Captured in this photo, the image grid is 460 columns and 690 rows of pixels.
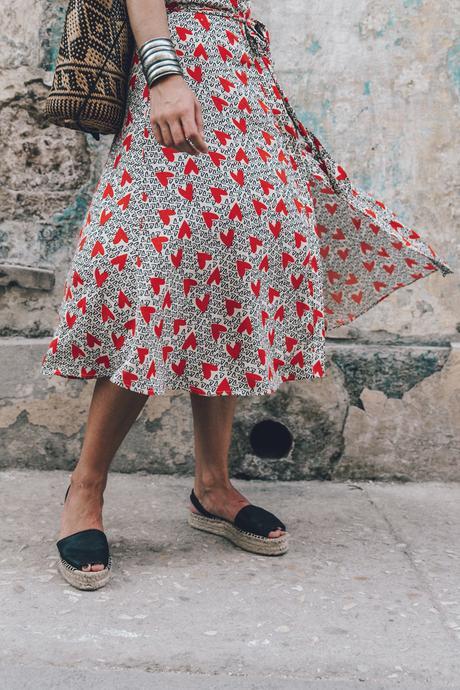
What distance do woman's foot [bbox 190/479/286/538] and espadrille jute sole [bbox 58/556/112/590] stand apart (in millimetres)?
383

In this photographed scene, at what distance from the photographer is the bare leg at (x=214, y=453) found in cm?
191

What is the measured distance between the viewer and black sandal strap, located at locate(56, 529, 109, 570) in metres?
1.66

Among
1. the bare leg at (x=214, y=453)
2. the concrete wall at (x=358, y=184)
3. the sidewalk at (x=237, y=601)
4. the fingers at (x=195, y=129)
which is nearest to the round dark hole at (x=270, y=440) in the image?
the concrete wall at (x=358, y=184)

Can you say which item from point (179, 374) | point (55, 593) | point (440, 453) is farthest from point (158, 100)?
point (440, 453)

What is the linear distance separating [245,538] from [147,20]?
114 cm

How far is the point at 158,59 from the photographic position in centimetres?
152

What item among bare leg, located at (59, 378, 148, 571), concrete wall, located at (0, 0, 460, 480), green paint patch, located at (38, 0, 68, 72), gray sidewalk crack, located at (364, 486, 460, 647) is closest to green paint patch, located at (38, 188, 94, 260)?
concrete wall, located at (0, 0, 460, 480)

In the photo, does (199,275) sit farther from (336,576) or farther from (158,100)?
(336,576)

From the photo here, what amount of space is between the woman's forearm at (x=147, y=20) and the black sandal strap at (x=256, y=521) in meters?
1.06

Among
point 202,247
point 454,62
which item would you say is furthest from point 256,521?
point 454,62

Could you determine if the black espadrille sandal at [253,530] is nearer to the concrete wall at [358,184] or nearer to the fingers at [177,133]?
the concrete wall at [358,184]

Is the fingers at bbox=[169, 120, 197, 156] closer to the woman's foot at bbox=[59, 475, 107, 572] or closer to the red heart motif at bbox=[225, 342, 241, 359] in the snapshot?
the red heart motif at bbox=[225, 342, 241, 359]

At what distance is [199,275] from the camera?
1636mm

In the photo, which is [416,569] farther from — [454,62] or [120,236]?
[454,62]
